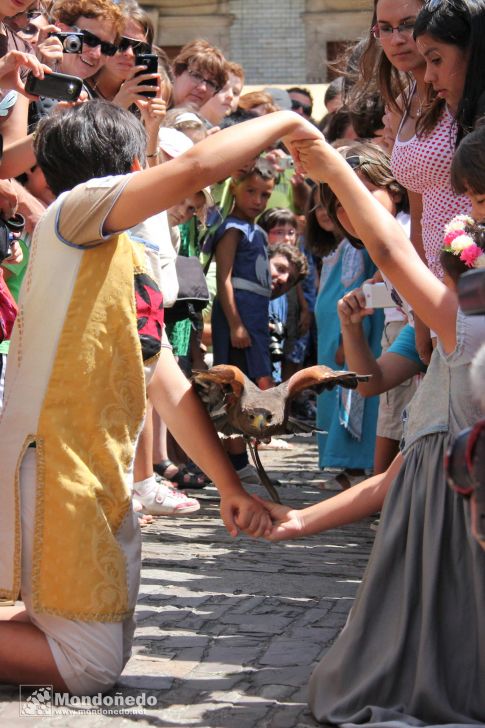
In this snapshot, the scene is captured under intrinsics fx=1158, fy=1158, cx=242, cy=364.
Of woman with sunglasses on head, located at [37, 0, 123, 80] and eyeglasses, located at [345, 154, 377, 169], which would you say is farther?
woman with sunglasses on head, located at [37, 0, 123, 80]

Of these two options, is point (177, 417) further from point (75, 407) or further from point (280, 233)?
point (280, 233)

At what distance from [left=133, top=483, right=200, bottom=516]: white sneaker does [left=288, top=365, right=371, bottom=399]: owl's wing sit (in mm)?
2561

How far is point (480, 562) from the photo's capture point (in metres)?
2.83

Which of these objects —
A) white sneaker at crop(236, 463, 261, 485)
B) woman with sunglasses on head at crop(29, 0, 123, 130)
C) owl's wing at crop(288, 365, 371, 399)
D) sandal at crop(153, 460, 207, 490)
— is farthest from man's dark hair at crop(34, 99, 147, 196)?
white sneaker at crop(236, 463, 261, 485)

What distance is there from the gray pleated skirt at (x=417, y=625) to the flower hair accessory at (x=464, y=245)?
1.64 feet

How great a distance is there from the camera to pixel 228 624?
3.92m

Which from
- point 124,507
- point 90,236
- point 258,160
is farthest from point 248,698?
point 258,160

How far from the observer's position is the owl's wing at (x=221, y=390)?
3316 mm

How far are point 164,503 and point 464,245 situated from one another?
3.02 meters

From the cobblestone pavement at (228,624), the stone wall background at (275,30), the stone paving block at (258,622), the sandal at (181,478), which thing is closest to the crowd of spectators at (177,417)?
the cobblestone pavement at (228,624)

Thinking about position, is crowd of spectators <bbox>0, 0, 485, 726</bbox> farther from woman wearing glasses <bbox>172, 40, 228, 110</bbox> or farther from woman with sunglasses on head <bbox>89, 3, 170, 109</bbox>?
woman wearing glasses <bbox>172, 40, 228, 110</bbox>

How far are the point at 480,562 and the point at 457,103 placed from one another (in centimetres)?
197

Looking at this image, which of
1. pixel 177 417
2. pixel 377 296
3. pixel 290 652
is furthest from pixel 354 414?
pixel 177 417

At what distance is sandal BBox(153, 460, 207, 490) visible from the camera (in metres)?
6.74
